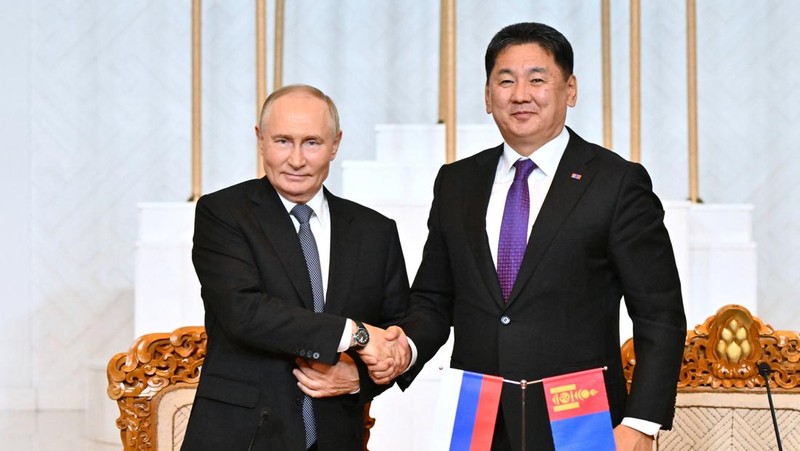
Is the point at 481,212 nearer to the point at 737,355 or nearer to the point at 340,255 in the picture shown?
the point at 340,255

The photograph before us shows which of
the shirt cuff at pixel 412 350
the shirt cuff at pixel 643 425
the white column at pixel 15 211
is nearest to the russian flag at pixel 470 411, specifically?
the shirt cuff at pixel 412 350

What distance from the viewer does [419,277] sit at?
2.35 metres

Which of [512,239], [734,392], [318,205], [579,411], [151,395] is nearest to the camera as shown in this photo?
[579,411]

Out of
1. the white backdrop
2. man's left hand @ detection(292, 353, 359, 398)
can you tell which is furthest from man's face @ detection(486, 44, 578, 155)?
the white backdrop

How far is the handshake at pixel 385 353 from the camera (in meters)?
2.14

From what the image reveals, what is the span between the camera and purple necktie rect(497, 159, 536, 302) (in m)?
2.15

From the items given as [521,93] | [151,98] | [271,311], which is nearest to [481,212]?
[521,93]

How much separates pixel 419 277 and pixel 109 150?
3.74 m

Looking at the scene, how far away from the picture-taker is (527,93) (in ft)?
7.12

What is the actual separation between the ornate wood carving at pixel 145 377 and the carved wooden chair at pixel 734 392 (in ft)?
3.33

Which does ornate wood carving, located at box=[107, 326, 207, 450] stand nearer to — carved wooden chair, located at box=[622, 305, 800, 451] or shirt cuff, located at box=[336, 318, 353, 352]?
shirt cuff, located at box=[336, 318, 353, 352]

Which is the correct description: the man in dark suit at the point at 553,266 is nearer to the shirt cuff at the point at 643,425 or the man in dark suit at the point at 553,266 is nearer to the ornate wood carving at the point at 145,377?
the shirt cuff at the point at 643,425

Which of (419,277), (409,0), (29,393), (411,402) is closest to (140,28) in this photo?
(409,0)

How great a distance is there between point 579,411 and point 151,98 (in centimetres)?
→ 414
